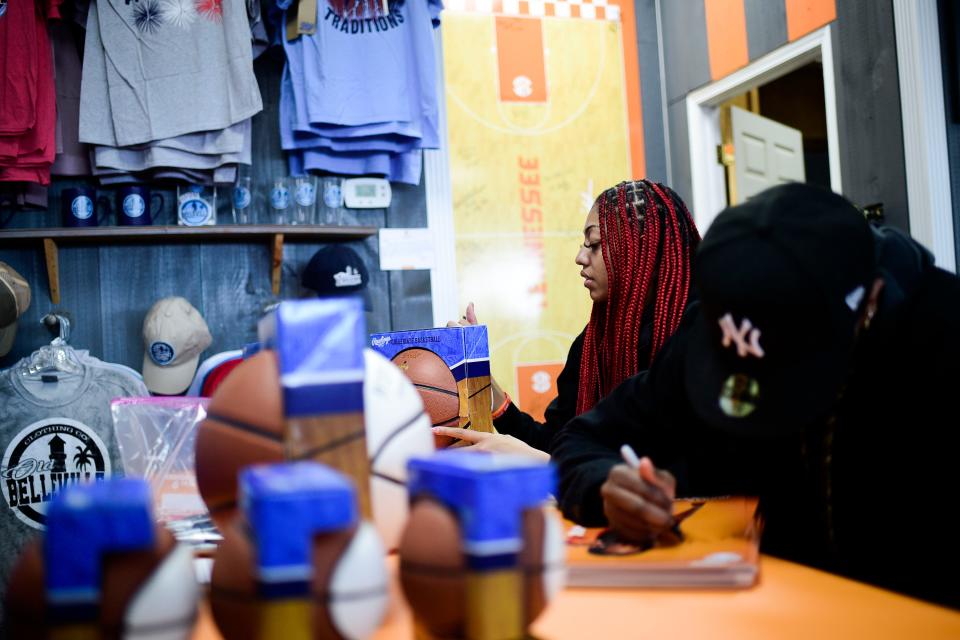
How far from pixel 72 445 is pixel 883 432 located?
113 inches

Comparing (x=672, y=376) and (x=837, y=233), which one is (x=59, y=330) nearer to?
(x=672, y=376)

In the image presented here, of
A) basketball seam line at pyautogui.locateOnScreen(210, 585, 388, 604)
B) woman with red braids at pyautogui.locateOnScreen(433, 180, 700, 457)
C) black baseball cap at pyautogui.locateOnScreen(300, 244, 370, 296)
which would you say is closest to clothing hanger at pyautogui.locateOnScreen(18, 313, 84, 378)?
black baseball cap at pyautogui.locateOnScreen(300, 244, 370, 296)

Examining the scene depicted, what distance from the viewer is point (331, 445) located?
751 millimetres

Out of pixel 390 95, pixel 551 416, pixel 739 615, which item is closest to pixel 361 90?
pixel 390 95

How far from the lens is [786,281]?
33.7 inches

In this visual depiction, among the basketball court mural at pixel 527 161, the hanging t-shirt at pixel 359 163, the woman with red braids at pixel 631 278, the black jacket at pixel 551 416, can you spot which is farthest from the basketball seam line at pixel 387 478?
the basketball court mural at pixel 527 161

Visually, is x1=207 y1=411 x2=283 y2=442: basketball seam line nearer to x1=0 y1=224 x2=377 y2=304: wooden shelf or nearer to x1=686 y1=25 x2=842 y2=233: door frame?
x1=0 y1=224 x2=377 y2=304: wooden shelf

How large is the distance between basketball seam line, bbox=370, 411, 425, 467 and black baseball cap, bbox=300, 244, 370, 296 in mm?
2596

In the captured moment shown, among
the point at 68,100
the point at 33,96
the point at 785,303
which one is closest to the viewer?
the point at 785,303

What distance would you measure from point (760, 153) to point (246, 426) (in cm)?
424

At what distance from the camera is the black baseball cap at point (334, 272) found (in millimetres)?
3494

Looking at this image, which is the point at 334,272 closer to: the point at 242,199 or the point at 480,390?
the point at 242,199

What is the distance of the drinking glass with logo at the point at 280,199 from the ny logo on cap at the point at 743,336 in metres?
2.96

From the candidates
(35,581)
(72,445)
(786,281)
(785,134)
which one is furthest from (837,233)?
(785,134)
